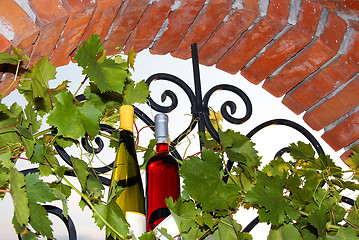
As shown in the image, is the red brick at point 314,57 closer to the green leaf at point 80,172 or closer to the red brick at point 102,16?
the red brick at point 102,16

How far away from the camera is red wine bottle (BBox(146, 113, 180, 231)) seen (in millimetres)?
745

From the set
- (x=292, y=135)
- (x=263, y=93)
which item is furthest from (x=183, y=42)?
(x=292, y=135)

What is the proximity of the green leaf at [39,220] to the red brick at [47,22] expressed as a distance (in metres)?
0.46

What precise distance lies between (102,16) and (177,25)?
247 mm

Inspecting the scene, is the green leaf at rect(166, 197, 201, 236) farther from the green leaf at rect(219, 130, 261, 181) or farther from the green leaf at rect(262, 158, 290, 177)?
the green leaf at rect(262, 158, 290, 177)

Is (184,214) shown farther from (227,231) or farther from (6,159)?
(6,159)

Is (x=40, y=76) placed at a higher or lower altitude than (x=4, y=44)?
lower

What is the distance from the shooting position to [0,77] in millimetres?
851

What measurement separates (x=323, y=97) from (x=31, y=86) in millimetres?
977

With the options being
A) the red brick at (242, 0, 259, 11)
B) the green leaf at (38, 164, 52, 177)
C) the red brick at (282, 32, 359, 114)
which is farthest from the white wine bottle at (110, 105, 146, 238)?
the red brick at (282, 32, 359, 114)

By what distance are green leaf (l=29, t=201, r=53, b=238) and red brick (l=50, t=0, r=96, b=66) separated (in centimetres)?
51

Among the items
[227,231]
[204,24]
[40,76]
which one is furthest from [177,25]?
[227,231]

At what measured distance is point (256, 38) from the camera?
1.17 meters

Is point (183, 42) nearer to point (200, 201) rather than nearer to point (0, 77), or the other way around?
point (0, 77)
